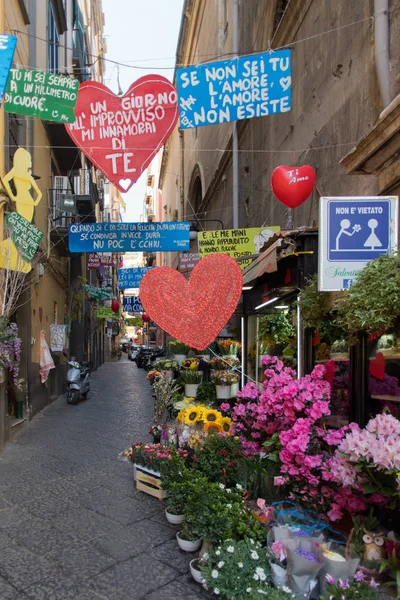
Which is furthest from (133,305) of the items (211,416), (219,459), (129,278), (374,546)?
(374,546)

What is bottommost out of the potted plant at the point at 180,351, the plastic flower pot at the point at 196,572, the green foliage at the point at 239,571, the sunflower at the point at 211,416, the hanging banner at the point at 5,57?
the plastic flower pot at the point at 196,572

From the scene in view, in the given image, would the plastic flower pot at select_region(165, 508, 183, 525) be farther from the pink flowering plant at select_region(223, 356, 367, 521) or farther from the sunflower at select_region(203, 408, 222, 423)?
the sunflower at select_region(203, 408, 222, 423)

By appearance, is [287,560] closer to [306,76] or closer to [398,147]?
[398,147]

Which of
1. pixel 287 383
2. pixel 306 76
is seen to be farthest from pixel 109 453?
pixel 306 76

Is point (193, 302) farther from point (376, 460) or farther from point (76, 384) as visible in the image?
point (76, 384)

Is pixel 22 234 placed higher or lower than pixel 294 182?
lower

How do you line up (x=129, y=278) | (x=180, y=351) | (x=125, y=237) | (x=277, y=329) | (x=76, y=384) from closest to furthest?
(x=277, y=329) < (x=125, y=237) < (x=180, y=351) < (x=76, y=384) < (x=129, y=278)

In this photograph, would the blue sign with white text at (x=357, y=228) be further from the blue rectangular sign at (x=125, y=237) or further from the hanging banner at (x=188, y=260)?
the hanging banner at (x=188, y=260)

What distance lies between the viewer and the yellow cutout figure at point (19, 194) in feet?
Result: 25.9

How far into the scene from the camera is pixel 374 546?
3166 millimetres

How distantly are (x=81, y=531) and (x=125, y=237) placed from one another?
5663 mm

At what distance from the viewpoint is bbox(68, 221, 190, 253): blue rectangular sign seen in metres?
9.19

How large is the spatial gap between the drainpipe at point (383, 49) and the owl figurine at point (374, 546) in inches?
174

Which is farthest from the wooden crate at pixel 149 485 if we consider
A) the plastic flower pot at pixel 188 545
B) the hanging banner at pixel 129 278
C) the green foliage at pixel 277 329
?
the hanging banner at pixel 129 278
